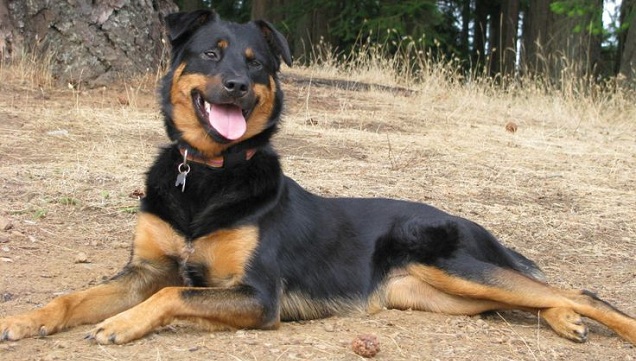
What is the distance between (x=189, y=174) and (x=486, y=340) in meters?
1.97

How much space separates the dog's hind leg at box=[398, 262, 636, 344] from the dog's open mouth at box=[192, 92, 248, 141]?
4.53ft

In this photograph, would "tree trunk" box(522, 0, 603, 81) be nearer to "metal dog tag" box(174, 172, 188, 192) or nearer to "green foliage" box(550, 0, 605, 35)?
"green foliage" box(550, 0, 605, 35)

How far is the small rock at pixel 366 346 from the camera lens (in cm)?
412

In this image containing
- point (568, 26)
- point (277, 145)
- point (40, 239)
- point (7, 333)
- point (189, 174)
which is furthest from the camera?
point (568, 26)

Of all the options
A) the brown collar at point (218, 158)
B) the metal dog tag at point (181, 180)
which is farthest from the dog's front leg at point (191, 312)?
the brown collar at point (218, 158)

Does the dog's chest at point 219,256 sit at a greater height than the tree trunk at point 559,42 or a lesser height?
lesser

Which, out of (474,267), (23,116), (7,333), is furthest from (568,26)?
(7,333)

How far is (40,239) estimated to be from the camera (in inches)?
241

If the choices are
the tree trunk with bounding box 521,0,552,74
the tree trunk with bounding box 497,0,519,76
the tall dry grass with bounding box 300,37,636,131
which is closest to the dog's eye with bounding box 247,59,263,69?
the tall dry grass with bounding box 300,37,636,131

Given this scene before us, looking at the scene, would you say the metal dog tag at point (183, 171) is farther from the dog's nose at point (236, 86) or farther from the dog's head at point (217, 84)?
the dog's nose at point (236, 86)

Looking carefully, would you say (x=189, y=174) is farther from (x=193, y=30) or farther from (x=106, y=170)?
(x=106, y=170)

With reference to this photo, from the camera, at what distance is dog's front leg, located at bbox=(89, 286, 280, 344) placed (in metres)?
4.14

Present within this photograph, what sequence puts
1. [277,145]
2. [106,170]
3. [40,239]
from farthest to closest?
[277,145] → [106,170] → [40,239]

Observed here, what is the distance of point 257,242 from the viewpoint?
15.3ft
